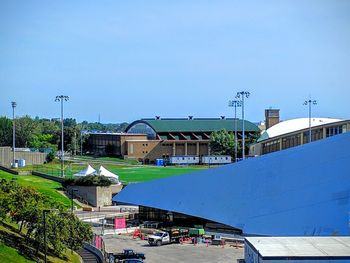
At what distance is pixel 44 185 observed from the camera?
55750mm

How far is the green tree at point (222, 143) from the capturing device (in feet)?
309

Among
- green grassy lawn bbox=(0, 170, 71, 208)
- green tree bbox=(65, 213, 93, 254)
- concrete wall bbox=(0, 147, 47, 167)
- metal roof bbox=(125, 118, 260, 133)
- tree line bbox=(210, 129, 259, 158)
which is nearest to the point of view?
green tree bbox=(65, 213, 93, 254)

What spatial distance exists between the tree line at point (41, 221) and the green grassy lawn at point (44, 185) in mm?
18817

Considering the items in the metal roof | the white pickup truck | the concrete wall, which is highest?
the metal roof

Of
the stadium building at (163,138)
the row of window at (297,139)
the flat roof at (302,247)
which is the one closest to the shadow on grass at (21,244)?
the flat roof at (302,247)

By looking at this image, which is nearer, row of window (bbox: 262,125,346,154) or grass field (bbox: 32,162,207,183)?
row of window (bbox: 262,125,346,154)

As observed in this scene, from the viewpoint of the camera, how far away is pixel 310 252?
67.7ft

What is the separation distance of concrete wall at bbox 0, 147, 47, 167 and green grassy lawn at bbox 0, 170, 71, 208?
10.4 m

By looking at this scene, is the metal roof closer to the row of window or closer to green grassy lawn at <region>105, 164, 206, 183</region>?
green grassy lawn at <region>105, 164, 206, 183</region>

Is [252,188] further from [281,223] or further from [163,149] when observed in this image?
[163,149]

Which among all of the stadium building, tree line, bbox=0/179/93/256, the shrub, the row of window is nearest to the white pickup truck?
tree line, bbox=0/179/93/256

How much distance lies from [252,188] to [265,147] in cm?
2280

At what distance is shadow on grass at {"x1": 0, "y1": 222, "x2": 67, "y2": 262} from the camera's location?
997 inches

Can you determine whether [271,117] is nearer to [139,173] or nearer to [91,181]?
[139,173]
